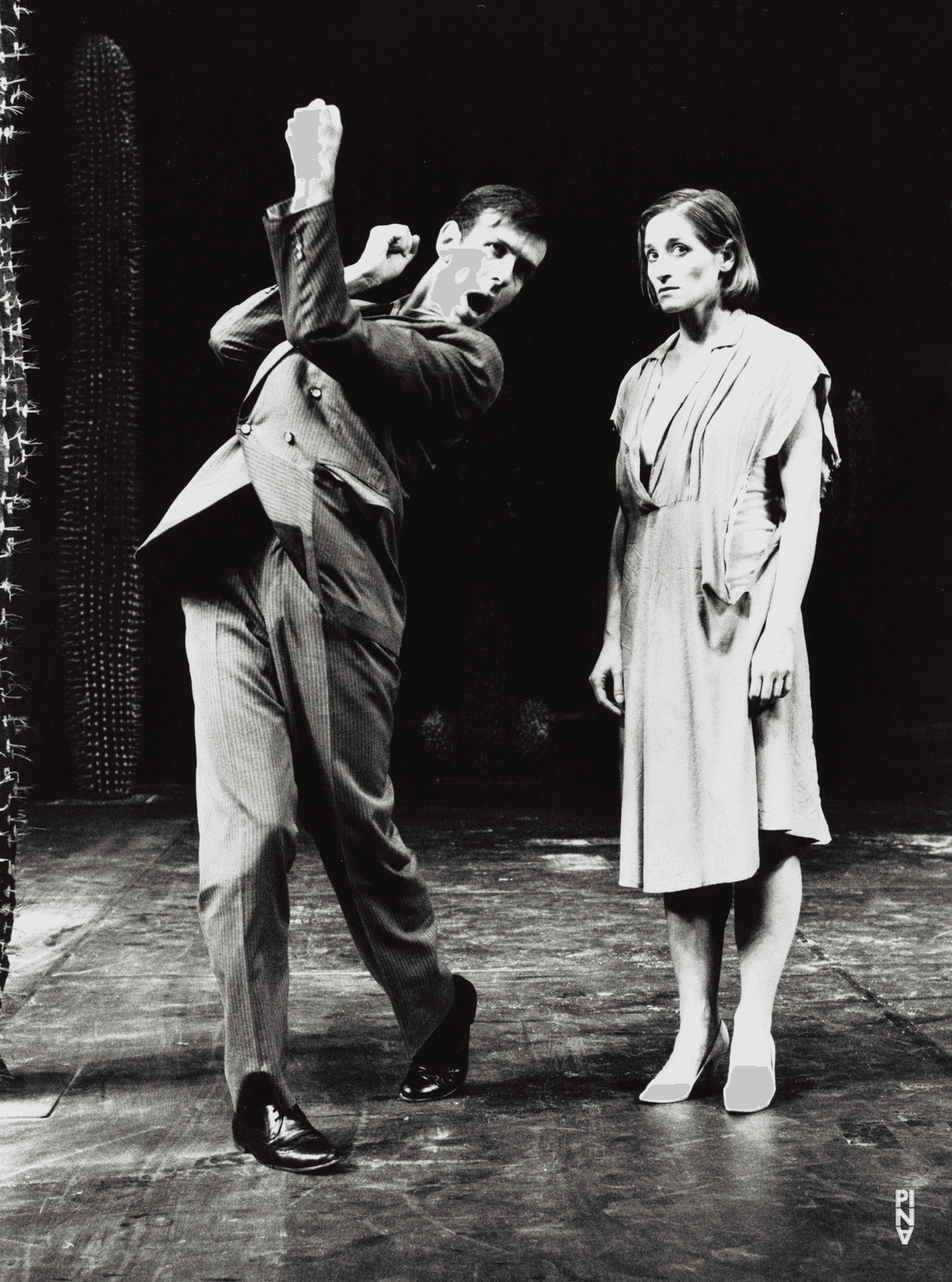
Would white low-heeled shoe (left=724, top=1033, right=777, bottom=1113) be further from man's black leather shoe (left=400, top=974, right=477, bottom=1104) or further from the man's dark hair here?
the man's dark hair

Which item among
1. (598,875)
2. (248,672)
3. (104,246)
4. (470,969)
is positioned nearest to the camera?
(248,672)

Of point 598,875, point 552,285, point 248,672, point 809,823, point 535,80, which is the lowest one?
point 598,875

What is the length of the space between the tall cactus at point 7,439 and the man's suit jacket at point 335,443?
1.30ft

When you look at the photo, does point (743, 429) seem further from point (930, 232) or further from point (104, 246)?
point (930, 232)

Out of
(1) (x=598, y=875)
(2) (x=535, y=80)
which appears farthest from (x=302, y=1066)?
(2) (x=535, y=80)

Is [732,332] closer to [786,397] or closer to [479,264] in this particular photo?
[786,397]

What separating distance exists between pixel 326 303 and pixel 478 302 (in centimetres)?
42

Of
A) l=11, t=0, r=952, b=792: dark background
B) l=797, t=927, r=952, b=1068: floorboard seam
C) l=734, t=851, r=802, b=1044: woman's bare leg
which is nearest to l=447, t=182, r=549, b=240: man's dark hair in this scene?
l=734, t=851, r=802, b=1044: woman's bare leg

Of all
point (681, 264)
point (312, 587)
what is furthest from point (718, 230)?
point (312, 587)

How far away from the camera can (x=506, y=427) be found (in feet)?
22.2

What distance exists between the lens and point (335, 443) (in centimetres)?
206

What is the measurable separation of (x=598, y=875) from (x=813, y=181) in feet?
12.1

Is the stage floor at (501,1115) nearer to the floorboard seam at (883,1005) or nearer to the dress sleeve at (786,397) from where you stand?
the floorboard seam at (883,1005)

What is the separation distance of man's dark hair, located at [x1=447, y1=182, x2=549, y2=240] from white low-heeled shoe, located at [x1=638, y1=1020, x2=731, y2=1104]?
4.10 ft
